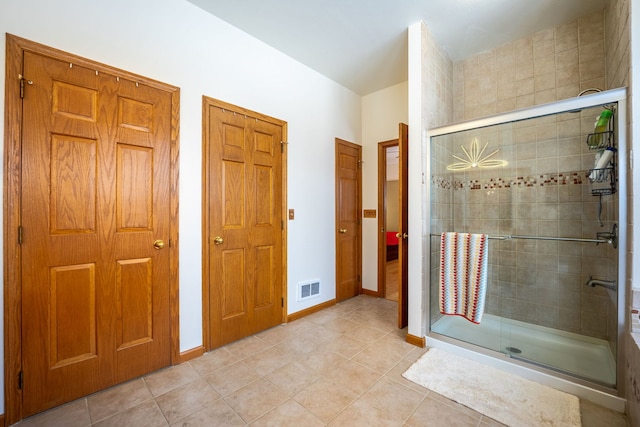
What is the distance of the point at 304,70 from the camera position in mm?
3053

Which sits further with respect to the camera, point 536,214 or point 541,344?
point 536,214

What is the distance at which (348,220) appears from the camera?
12.0 feet

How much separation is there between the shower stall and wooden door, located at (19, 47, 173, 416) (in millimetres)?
2254

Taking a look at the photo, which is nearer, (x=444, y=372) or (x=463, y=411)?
(x=463, y=411)

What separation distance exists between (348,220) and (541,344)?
7.38ft

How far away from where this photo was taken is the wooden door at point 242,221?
228cm

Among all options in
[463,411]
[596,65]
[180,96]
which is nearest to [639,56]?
[596,65]

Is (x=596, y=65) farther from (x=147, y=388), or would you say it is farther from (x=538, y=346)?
(x=147, y=388)

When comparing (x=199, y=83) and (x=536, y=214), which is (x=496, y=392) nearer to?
(x=536, y=214)

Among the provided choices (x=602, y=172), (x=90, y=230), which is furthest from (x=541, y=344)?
(x=90, y=230)

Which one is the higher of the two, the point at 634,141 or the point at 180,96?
the point at 180,96

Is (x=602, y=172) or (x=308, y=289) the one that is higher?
(x=602, y=172)

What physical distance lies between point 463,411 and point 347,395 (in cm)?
67

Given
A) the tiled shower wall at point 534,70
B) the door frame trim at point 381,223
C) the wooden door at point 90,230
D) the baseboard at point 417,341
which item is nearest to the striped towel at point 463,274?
the baseboard at point 417,341
